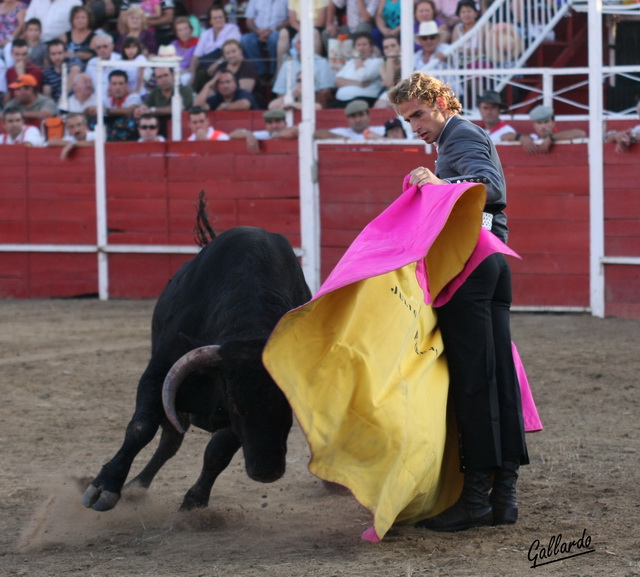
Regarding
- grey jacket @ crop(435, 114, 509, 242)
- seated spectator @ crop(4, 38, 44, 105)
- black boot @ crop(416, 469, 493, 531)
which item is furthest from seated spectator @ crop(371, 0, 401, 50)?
black boot @ crop(416, 469, 493, 531)

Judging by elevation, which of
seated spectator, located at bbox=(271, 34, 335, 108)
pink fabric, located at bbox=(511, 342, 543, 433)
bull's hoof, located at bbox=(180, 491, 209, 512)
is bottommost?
bull's hoof, located at bbox=(180, 491, 209, 512)

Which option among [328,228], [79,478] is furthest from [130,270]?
[79,478]

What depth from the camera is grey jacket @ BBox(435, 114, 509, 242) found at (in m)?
3.06

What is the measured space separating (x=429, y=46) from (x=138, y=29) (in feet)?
10.5

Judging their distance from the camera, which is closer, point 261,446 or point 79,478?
point 261,446

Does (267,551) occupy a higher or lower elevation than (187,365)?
lower

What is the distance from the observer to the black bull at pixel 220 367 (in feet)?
10.1

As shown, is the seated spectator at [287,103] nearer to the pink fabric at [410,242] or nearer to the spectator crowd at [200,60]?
the spectator crowd at [200,60]

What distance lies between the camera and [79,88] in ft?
33.5

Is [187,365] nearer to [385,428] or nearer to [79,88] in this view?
[385,428]

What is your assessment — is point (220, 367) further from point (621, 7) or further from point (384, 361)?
point (621, 7)

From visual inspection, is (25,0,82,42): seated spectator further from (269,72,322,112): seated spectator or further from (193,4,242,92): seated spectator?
(269,72,322,112): seated spectator

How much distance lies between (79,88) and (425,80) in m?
7.64

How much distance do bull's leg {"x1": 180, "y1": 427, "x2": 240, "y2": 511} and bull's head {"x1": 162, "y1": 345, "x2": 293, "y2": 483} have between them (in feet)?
0.96
